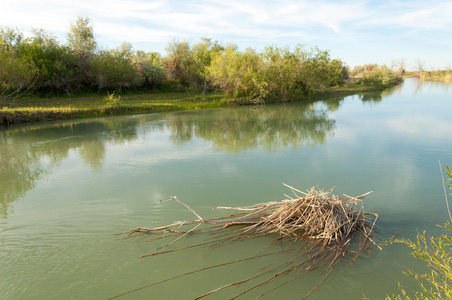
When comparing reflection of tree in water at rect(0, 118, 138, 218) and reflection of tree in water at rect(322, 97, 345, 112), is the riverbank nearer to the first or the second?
reflection of tree in water at rect(0, 118, 138, 218)

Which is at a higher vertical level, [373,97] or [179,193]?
[373,97]

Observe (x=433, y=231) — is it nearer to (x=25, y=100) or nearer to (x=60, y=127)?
(x=60, y=127)

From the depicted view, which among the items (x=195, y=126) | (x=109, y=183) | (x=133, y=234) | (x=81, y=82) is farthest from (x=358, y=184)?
(x=81, y=82)

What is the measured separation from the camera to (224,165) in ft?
35.2

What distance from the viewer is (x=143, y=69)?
38.3 metres

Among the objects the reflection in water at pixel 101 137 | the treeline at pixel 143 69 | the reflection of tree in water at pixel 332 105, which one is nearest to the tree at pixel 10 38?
the treeline at pixel 143 69

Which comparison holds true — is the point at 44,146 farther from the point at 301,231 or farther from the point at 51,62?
the point at 51,62

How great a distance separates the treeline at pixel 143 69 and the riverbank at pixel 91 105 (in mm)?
1495

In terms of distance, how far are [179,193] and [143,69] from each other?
33.5 metres

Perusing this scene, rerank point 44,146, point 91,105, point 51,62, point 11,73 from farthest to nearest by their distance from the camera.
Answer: point 51,62 → point 91,105 → point 11,73 → point 44,146

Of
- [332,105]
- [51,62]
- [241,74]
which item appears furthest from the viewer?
[332,105]

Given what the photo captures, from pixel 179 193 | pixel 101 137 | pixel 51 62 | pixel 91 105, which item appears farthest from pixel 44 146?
pixel 51 62

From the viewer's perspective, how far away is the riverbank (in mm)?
21938

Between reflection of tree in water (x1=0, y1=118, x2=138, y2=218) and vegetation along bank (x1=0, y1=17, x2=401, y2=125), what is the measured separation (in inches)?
174
